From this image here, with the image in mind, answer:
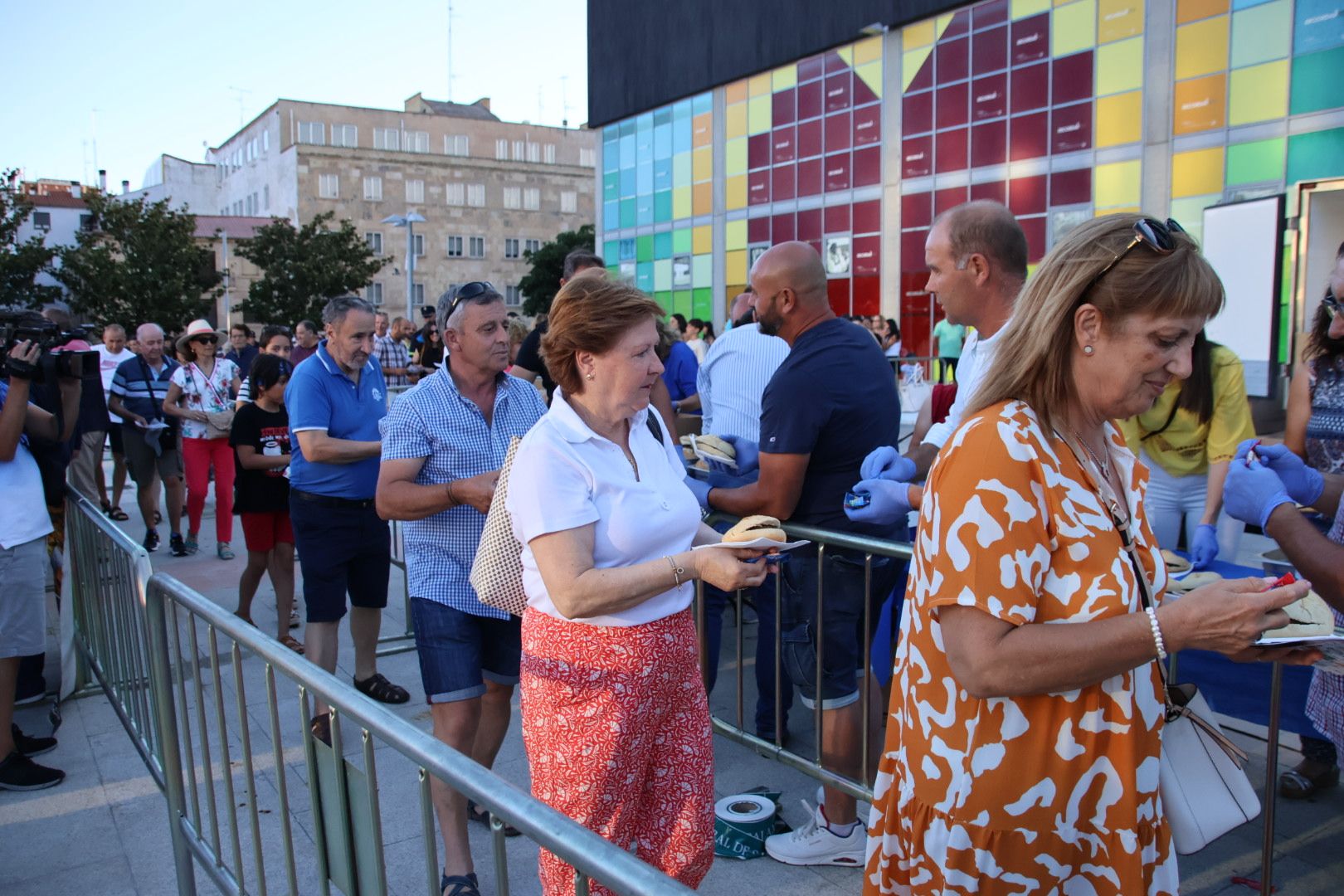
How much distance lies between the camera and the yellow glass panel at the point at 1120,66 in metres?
18.4

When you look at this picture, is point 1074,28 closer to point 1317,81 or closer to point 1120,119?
point 1120,119

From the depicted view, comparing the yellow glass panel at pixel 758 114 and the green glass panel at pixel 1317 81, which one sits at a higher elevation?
the yellow glass panel at pixel 758 114

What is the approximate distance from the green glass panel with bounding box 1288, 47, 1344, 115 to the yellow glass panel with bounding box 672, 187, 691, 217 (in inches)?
669

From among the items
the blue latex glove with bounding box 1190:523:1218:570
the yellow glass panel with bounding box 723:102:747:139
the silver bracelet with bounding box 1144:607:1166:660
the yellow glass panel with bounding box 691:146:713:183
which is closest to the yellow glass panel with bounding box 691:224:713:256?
the yellow glass panel with bounding box 691:146:713:183

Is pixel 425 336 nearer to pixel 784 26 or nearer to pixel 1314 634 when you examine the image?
pixel 784 26

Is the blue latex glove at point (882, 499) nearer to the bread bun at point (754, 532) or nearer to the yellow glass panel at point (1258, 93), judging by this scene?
the bread bun at point (754, 532)

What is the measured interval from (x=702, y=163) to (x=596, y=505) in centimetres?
2867

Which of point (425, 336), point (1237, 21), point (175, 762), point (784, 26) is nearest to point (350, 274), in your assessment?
point (784, 26)

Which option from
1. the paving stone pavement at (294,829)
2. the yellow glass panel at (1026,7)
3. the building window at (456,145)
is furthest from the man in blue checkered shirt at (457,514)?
the building window at (456,145)

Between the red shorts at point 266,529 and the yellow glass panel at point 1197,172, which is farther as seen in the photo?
the yellow glass panel at point 1197,172

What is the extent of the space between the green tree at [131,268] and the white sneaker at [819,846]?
43966 millimetres

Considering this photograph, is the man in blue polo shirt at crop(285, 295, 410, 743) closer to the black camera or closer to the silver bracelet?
the black camera

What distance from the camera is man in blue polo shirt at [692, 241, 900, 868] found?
11.6ft

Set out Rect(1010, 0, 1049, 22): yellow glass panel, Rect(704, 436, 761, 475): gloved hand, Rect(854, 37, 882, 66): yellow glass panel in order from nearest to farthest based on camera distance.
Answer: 1. Rect(704, 436, 761, 475): gloved hand
2. Rect(1010, 0, 1049, 22): yellow glass panel
3. Rect(854, 37, 882, 66): yellow glass panel
